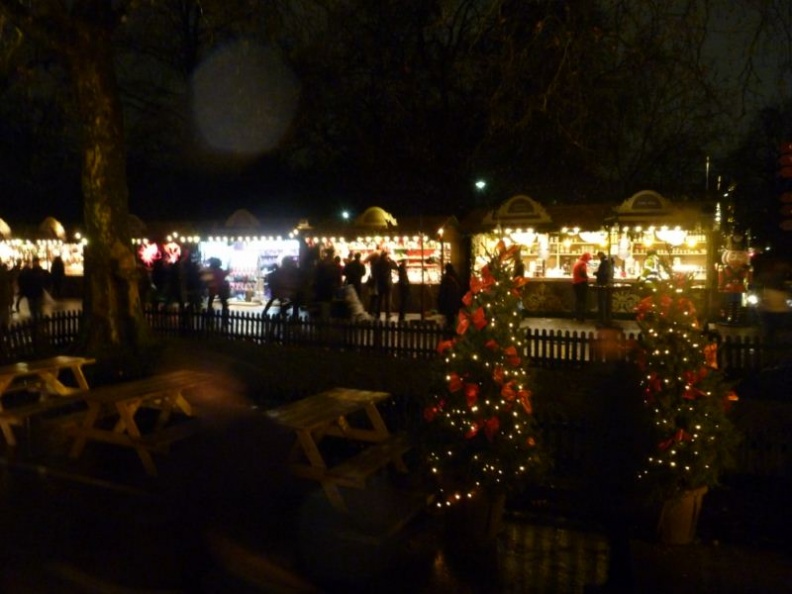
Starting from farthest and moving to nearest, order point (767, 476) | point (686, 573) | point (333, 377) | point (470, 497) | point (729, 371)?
1. point (333, 377)
2. point (729, 371)
3. point (767, 476)
4. point (470, 497)
5. point (686, 573)

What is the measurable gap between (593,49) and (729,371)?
5217mm

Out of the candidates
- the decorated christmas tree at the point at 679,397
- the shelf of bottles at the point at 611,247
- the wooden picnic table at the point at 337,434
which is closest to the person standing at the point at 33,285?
the shelf of bottles at the point at 611,247

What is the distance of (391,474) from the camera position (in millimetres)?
7758

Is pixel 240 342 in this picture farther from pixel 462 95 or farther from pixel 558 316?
pixel 462 95

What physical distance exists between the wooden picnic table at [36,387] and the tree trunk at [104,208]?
234 cm

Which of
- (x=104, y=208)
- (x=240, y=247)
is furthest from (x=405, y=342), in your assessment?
(x=240, y=247)

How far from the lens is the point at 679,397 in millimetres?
6199

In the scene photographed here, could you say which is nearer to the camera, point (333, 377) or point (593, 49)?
point (593, 49)

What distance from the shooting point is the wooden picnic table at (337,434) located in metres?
6.34

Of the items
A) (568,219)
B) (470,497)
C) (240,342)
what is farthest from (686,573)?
(568,219)

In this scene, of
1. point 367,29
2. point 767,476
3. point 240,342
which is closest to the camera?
point 767,476

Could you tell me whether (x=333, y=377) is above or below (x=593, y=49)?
below

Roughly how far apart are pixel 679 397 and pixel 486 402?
1423 millimetres

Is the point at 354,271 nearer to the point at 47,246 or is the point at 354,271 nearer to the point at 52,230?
the point at 52,230
